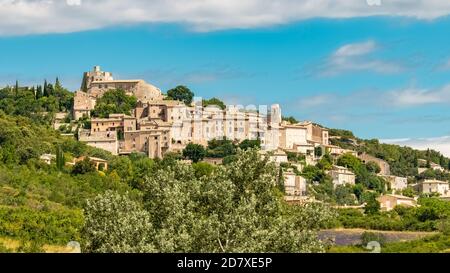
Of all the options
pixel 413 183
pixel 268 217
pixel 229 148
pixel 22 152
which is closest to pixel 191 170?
pixel 268 217

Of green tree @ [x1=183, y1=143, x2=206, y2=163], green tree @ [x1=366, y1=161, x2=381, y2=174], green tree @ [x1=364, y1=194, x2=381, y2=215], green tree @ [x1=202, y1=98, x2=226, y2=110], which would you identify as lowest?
green tree @ [x1=364, y1=194, x2=381, y2=215]

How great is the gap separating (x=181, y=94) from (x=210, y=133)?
682 cm

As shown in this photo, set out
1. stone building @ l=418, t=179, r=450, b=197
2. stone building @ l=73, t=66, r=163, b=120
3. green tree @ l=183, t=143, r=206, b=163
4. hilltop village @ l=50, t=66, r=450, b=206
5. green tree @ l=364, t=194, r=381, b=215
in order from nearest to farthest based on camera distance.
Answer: green tree @ l=364, t=194, r=381, b=215
green tree @ l=183, t=143, r=206, b=163
hilltop village @ l=50, t=66, r=450, b=206
stone building @ l=418, t=179, r=450, b=197
stone building @ l=73, t=66, r=163, b=120

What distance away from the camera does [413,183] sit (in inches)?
1991

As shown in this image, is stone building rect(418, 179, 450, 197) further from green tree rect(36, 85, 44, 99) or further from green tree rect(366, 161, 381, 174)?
green tree rect(36, 85, 44, 99)

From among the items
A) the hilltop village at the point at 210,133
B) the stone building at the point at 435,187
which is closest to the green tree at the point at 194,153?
the hilltop village at the point at 210,133

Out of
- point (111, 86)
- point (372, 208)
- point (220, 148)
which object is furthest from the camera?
point (111, 86)

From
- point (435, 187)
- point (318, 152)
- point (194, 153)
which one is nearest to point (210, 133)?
point (194, 153)

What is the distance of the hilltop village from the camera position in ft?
143

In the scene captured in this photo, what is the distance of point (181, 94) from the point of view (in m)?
52.0

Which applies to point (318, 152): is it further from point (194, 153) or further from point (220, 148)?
point (194, 153)

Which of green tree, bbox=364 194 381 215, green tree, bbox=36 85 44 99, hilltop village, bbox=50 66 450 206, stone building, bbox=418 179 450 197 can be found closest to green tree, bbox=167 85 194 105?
hilltop village, bbox=50 66 450 206

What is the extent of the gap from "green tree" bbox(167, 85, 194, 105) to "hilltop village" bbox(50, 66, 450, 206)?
0.30m

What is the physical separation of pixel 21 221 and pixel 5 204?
5.14m
